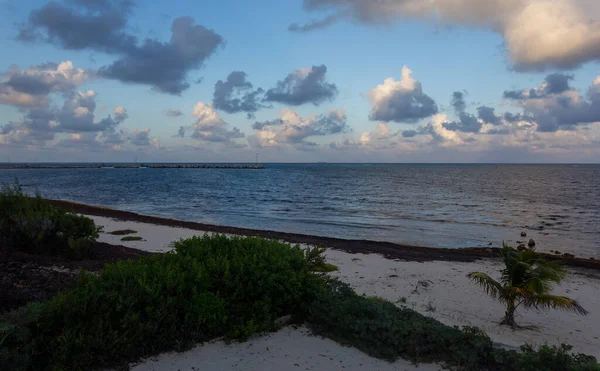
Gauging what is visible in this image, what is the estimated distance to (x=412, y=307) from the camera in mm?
8789

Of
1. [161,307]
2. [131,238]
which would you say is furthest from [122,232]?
[161,307]

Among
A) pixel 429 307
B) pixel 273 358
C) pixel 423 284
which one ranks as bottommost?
pixel 423 284

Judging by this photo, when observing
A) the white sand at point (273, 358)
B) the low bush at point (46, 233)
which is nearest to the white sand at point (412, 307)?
the white sand at point (273, 358)

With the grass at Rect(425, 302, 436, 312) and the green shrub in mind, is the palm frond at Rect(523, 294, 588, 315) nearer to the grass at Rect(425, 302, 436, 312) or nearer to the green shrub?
the grass at Rect(425, 302, 436, 312)

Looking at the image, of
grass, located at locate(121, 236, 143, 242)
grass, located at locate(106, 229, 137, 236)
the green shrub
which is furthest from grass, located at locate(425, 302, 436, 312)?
grass, located at locate(106, 229, 137, 236)

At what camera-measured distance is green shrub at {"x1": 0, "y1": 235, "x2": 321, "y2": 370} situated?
453 centimetres

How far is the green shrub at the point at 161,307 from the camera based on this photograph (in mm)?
4531

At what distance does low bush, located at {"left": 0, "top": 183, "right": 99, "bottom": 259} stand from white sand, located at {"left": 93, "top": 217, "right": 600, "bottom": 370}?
3680 millimetres

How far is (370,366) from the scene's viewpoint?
490cm

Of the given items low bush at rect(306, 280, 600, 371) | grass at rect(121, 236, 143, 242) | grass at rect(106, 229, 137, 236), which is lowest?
grass at rect(106, 229, 137, 236)

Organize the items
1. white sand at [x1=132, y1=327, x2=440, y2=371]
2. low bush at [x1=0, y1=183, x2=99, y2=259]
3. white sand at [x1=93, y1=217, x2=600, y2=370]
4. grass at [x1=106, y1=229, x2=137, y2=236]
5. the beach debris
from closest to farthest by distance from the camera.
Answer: white sand at [x1=132, y1=327, x2=440, y2=371] → white sand at [x1=93, y1=217, x2=600, y2=370] → low bush at [x1=0, y1=183, x2=99, y2=259] → the beach debris → grass at [x1=106, y1=229, x2=137, y2=236]

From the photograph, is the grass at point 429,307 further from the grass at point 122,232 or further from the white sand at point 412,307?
the grass at point 122,232

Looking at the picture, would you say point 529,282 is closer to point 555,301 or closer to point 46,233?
point 555,301

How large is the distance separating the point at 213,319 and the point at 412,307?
5.13 m
